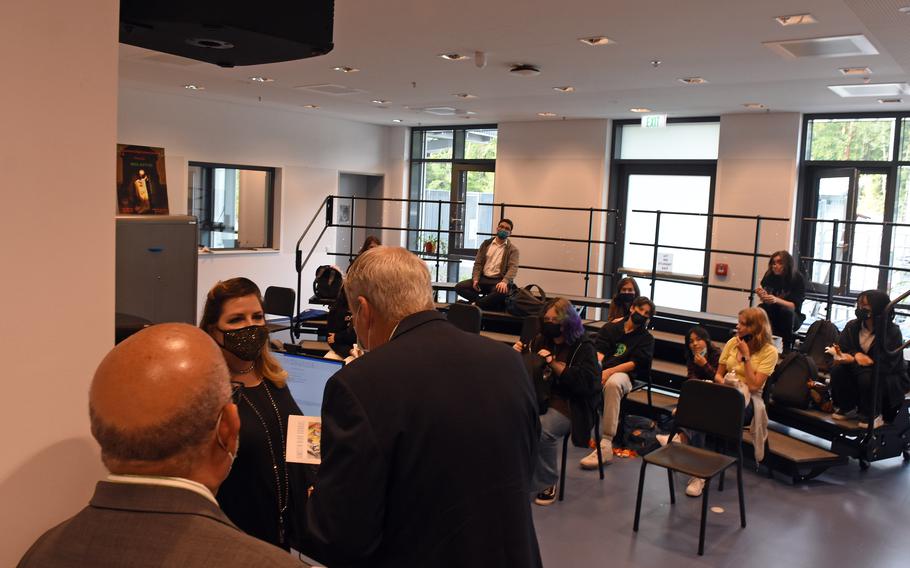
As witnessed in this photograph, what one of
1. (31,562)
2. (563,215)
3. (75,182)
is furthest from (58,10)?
(563,215)

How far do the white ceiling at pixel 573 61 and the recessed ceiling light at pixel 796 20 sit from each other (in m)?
0.05

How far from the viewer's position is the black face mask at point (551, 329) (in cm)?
516

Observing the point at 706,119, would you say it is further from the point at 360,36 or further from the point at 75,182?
the point at 75,182

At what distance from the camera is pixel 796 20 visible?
516 cm

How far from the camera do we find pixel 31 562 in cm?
106

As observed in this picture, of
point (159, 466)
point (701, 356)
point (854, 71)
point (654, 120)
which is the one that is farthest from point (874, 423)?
point (654, 120)

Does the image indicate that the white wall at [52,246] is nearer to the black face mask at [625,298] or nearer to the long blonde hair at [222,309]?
the long blonde hair at [222,309]

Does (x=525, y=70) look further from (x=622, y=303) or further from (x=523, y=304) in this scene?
(x=523, y=304)

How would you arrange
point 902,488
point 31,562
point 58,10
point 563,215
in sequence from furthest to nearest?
point 563,215
point 902,488
point 58,10
point 31,562

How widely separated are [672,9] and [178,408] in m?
4.66

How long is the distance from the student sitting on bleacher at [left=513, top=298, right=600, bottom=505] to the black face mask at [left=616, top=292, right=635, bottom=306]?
1.88 meters

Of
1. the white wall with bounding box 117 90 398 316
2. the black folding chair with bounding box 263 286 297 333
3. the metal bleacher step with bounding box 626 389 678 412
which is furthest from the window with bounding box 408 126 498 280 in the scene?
the metal bleacher step with bounding box 626 389 678 412

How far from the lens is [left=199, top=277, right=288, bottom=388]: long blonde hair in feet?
7.64

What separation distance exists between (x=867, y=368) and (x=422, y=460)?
5260 millimetres
